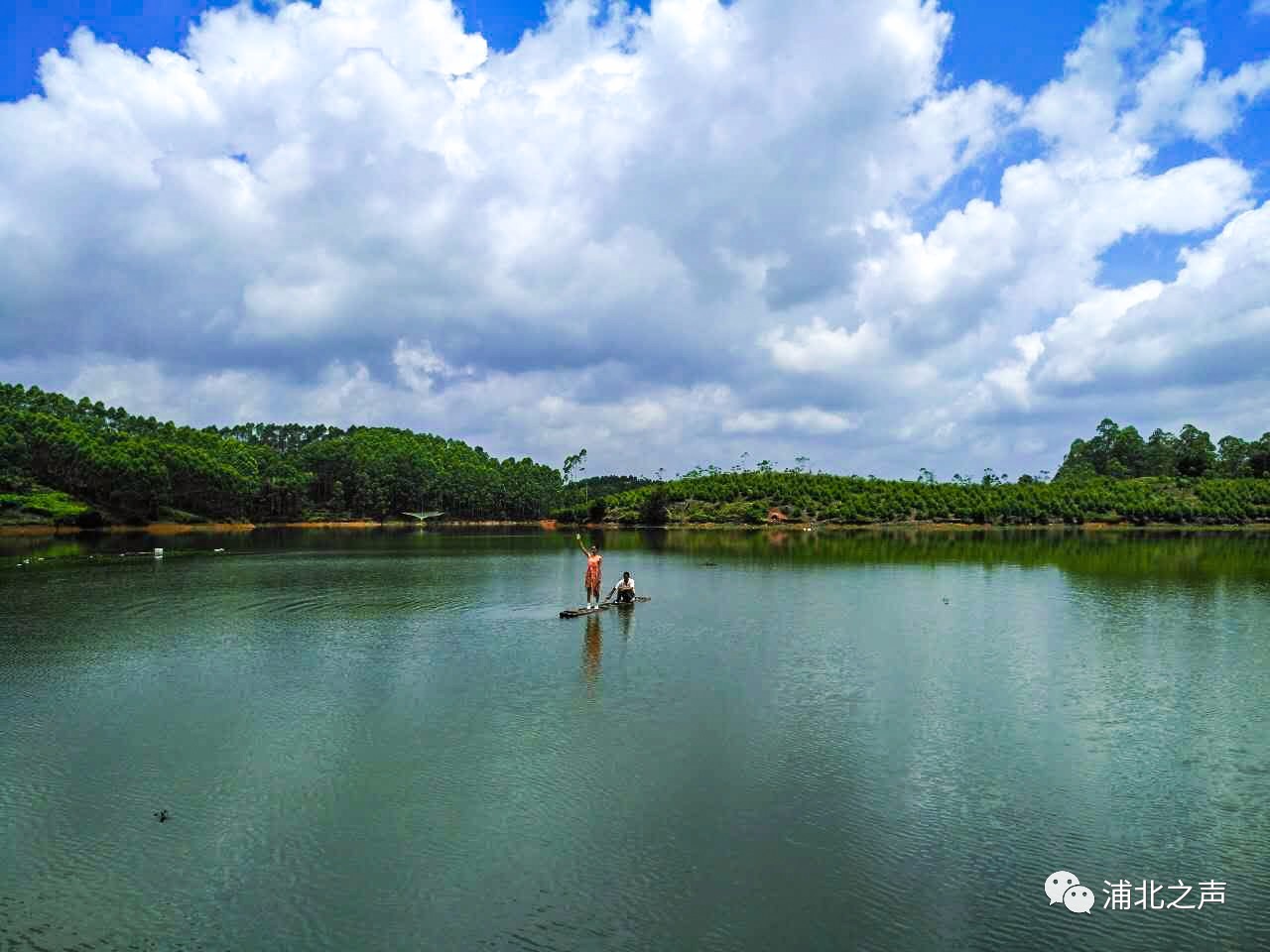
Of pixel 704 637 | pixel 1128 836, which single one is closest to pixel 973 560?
pixel 704 637

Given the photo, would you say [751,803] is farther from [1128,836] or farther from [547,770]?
[1128,836]

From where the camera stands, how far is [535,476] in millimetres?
154125

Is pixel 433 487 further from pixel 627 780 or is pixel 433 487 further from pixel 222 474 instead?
pixel 627 780

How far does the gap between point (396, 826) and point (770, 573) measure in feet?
123

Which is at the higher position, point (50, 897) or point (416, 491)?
point (416, 491)

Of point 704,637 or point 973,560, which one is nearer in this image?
point 704,637

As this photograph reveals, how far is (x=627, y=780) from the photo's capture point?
43.9 ft

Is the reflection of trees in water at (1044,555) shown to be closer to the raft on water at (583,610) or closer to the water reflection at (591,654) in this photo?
the raft on water at (583,610)

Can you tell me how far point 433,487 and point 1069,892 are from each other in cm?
13435

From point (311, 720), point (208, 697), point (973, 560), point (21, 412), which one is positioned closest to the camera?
point (311, 720)

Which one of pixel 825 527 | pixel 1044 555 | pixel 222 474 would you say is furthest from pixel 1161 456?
pixel 222 474

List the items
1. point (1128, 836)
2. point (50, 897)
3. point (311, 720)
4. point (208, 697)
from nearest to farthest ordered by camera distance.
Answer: point (50, 897) → point (1128, 836) → point (311, 720) → point (208, 697)

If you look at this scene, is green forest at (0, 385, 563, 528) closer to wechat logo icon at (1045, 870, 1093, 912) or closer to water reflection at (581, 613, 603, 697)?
water reflection at (581, 613, 603, 697)

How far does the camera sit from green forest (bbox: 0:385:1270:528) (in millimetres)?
93438
